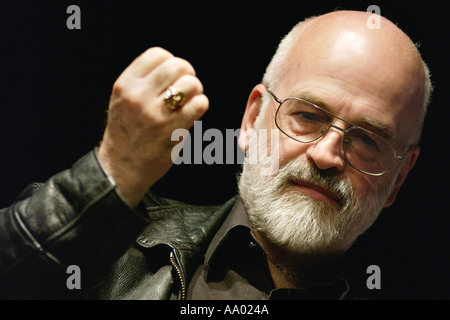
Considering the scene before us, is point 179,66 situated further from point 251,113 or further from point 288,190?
point 251,113

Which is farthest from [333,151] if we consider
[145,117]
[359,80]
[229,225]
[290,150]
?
[145,117]

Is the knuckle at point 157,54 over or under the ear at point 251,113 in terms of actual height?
over

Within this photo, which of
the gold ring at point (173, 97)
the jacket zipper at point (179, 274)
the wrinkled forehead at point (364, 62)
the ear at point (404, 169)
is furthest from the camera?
the ear at point (404, 169)

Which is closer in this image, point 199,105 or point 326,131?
point 199,105

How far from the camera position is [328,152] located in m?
1.55

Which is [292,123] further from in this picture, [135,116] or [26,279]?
[26,279]

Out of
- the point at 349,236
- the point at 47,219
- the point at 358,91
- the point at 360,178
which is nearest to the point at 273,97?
the point at 358,91

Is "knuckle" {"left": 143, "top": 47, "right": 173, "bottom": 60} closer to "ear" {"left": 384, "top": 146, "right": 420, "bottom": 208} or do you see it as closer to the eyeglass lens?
the eyeglass lens

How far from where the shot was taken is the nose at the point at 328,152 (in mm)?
1538

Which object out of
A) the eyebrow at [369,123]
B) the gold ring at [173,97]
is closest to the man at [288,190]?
the eyebrow at [369,123]

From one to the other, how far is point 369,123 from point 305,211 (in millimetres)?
374

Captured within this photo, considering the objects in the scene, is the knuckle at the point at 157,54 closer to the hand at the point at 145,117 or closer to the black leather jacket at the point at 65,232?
the hand at the point at 145,117

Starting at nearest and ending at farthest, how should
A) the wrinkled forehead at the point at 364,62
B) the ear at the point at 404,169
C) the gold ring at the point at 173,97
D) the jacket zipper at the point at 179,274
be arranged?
the gold ring at the point at 173,97, the jacket zipper at the point at 179,274, the wrinkled forehead at the point at 364,62, the ear at the point at 404,169

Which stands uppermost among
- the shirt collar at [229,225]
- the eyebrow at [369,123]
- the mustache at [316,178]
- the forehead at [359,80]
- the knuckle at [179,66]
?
the knuckle at [179,66]
